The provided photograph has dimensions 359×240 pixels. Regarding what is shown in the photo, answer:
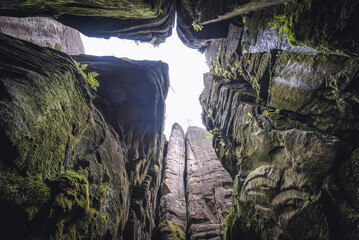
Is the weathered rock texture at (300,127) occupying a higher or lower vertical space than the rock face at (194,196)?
higher

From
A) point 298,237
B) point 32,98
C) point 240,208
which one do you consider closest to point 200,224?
point 240,208

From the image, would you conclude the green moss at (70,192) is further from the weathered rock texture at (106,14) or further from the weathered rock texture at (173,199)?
the weathered rock texture at (173,199)

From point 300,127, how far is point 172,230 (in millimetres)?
9192

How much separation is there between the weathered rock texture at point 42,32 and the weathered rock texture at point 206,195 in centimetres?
1035

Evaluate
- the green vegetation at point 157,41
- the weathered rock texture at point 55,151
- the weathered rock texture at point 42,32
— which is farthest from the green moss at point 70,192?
the green vegetation at point 157,41

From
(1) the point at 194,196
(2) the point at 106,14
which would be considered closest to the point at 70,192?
(2) the point at 106,14

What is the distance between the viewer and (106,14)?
21.6 ft

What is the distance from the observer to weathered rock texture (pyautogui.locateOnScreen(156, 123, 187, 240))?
10.2 meters

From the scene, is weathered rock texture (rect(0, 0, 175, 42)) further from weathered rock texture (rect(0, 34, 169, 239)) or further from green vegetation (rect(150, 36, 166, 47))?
weathered rock texture (rect(0, 34, 169, 239))

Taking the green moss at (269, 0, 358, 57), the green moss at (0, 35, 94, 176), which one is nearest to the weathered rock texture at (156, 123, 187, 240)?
the green moss at (0, 35, 94, 176)

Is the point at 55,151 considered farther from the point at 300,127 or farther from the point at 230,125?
the point at 230,125

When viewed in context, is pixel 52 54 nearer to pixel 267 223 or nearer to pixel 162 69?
pixel 162 69

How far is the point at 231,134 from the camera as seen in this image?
809 centimetres

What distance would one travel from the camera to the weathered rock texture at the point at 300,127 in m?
3.32
